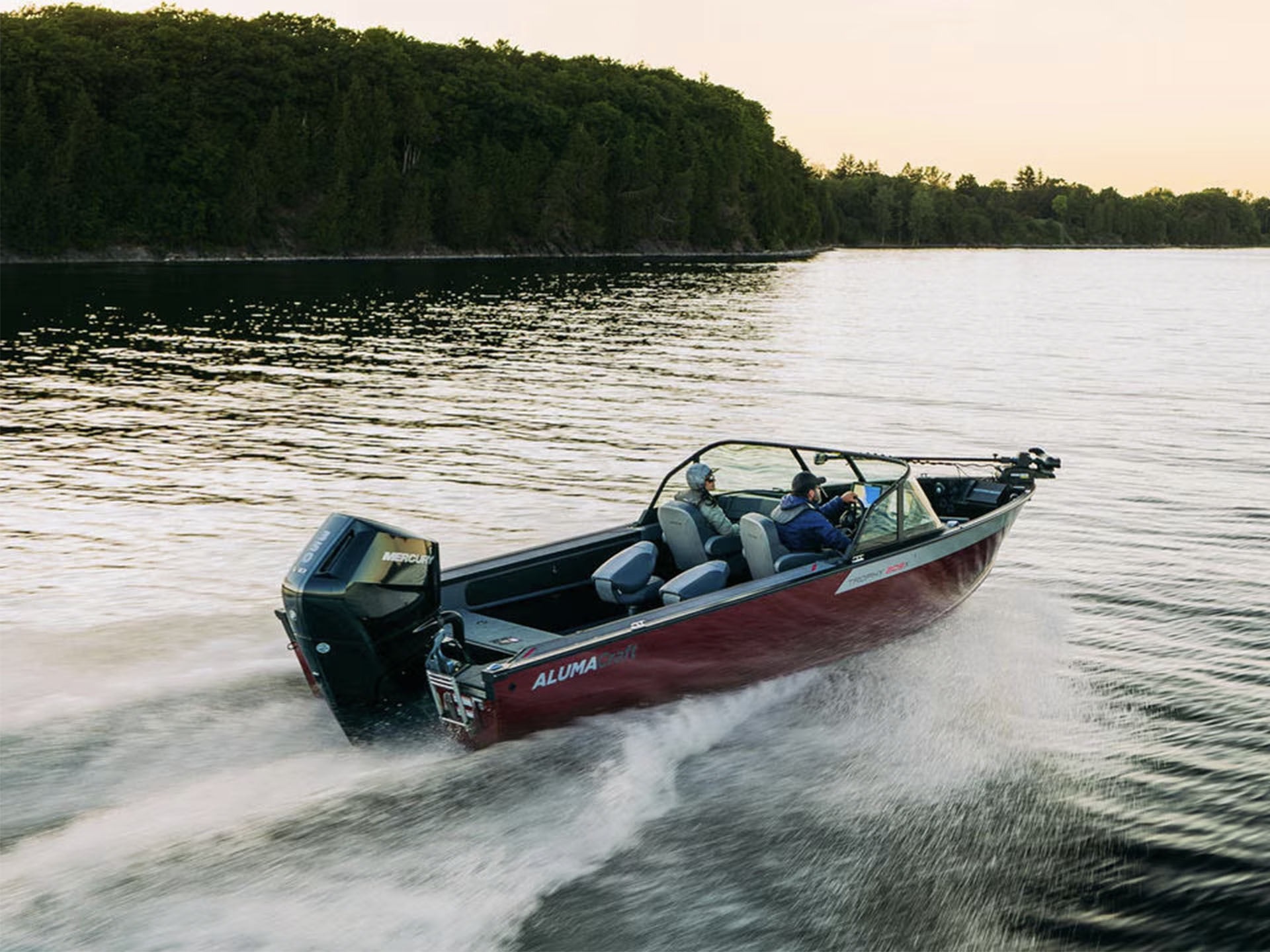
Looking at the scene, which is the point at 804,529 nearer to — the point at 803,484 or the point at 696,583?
the point at 803,484

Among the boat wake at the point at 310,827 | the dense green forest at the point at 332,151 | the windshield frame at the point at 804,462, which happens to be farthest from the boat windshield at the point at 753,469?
the dense green forest at the point at 332,151

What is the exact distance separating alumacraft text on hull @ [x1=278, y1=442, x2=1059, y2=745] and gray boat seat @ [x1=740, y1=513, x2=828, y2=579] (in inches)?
0.6

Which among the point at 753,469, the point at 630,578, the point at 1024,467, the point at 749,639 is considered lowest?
the point at 749,639

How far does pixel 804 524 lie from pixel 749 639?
47.9 inches

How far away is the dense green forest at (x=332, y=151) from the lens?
94.2m

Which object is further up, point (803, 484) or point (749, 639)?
point (803, 484)

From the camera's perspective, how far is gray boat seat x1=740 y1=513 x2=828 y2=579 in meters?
9.57

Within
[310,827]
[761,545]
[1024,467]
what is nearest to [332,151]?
[1024,467]

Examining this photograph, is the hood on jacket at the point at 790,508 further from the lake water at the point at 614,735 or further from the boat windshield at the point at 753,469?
the lake water at the point at 614,735

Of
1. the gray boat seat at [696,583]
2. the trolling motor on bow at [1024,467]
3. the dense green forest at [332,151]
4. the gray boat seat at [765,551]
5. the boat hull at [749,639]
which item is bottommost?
the boat hull at [749,639]

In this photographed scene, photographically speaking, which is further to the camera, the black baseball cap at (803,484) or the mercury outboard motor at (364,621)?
the black baseball cap at (803,484)

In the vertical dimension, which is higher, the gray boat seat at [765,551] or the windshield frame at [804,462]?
the windshield frame at [804,462]

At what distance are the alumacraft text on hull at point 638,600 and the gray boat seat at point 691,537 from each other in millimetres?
15

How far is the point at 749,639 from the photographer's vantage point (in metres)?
8.96
